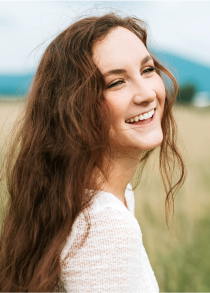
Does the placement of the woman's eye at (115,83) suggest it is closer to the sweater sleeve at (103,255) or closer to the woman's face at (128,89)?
the woman's face at (128,89)

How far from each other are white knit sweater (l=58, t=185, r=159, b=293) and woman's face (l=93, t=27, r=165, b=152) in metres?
0.39

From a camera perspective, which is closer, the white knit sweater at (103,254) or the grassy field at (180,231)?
the white knit sweater at (103,254)

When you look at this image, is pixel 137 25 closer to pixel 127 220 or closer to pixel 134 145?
pixel 134 145

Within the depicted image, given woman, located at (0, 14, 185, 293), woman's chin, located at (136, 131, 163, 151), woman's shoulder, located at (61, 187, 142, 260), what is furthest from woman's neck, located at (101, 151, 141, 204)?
woman's shoulder, located at (61, 187, 142, 260)

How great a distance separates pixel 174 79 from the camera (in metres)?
1.99

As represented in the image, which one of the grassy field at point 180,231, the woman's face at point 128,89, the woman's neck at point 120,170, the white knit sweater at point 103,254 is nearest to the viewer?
the white knit sweater at point 103,254

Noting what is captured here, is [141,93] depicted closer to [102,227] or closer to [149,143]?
[149,143]

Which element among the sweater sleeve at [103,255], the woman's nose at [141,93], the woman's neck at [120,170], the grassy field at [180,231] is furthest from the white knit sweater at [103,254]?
Result: the grassy field at [180,231]

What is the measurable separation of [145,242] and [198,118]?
3820 mm

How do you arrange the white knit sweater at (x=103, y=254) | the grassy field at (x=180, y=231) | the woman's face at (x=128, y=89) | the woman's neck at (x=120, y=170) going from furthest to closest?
the grassy field at (x=180, y=231)
the woman's neck at (x=120, y=170)
the woman's face at (x=128, y=89)
the white knit sweater at (x=103, y=254)

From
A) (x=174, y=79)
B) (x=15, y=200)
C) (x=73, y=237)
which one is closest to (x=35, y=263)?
(x=73, y=237)

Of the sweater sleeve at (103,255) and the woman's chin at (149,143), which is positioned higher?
the woman's chin at (149,143)

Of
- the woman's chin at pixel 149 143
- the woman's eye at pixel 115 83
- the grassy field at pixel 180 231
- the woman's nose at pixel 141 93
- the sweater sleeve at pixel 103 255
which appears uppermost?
the woman's eye at pixel 115 83

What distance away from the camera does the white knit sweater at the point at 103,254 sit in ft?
3.91
